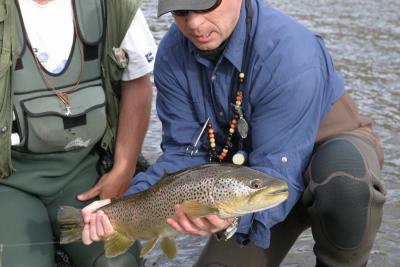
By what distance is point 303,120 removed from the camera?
128 inches

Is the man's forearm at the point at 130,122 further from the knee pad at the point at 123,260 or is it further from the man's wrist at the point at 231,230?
the man's wrist at the point at 231,230

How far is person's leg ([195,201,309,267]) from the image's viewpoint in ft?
11.5

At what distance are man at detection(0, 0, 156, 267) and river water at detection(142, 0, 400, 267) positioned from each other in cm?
64

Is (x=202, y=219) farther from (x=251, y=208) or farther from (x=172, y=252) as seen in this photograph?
(x=172, y=252)

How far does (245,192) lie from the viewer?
282 centimetres

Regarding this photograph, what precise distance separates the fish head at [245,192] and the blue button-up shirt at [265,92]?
0.31m

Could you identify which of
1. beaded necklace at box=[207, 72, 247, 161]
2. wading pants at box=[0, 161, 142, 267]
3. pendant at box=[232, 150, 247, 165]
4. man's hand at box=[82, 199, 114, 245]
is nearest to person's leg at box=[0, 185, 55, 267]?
wading pants at box=[0, 161, 142, 267]

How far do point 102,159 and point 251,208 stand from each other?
57.1 inches

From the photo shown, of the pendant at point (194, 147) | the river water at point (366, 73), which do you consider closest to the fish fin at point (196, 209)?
the pendant at point (194, 147)

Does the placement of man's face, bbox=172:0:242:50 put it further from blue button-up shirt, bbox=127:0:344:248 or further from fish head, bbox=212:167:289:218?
fish head, bbox=212:167:289:218

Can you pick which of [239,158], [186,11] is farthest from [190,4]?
[239,158]

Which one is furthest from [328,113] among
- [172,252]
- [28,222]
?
[28,222]

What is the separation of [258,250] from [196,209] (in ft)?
2.56

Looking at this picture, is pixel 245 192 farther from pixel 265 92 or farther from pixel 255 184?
pixel 265 92
